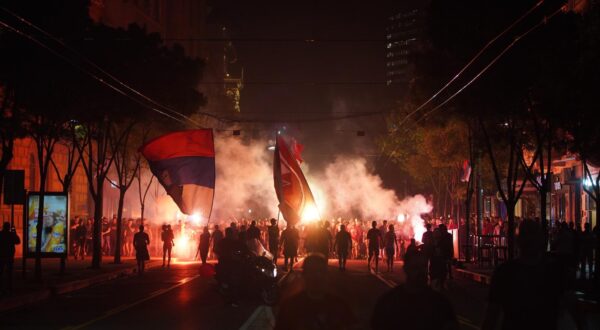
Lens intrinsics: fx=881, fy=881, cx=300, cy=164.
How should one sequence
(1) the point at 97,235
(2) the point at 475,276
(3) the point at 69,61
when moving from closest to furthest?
(3) the point at 69,61, (2) the point at 475,276, (1) the point at 97,235

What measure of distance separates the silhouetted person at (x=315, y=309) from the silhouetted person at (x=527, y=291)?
1079 mm

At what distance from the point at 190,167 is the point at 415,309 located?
59.5 ft

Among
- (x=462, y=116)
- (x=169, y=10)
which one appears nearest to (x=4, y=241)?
(x=462, y=116)

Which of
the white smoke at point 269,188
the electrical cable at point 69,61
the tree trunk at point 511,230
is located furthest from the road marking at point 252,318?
the white smoke at point 269,188

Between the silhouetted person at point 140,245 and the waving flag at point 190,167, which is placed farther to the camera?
the silhouetted person at point 140,245

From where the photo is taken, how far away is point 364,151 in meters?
110

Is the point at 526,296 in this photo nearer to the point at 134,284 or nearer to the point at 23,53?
the point at 23,53

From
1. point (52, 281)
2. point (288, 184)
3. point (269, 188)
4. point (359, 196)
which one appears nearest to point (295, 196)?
point (288, 184)

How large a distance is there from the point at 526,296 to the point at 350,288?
1783cm

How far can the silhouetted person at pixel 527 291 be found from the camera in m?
6.51

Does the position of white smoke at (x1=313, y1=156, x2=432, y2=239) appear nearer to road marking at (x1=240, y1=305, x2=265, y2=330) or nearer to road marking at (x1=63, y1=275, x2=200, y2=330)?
road marking at (x1=63, y1=275, x2=200, y2=330)

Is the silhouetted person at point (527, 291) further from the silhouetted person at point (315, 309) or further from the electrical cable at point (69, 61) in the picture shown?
the electrical cable at point (69, 61)

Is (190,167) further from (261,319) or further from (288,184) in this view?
(261,319)

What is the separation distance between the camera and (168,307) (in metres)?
18.7
